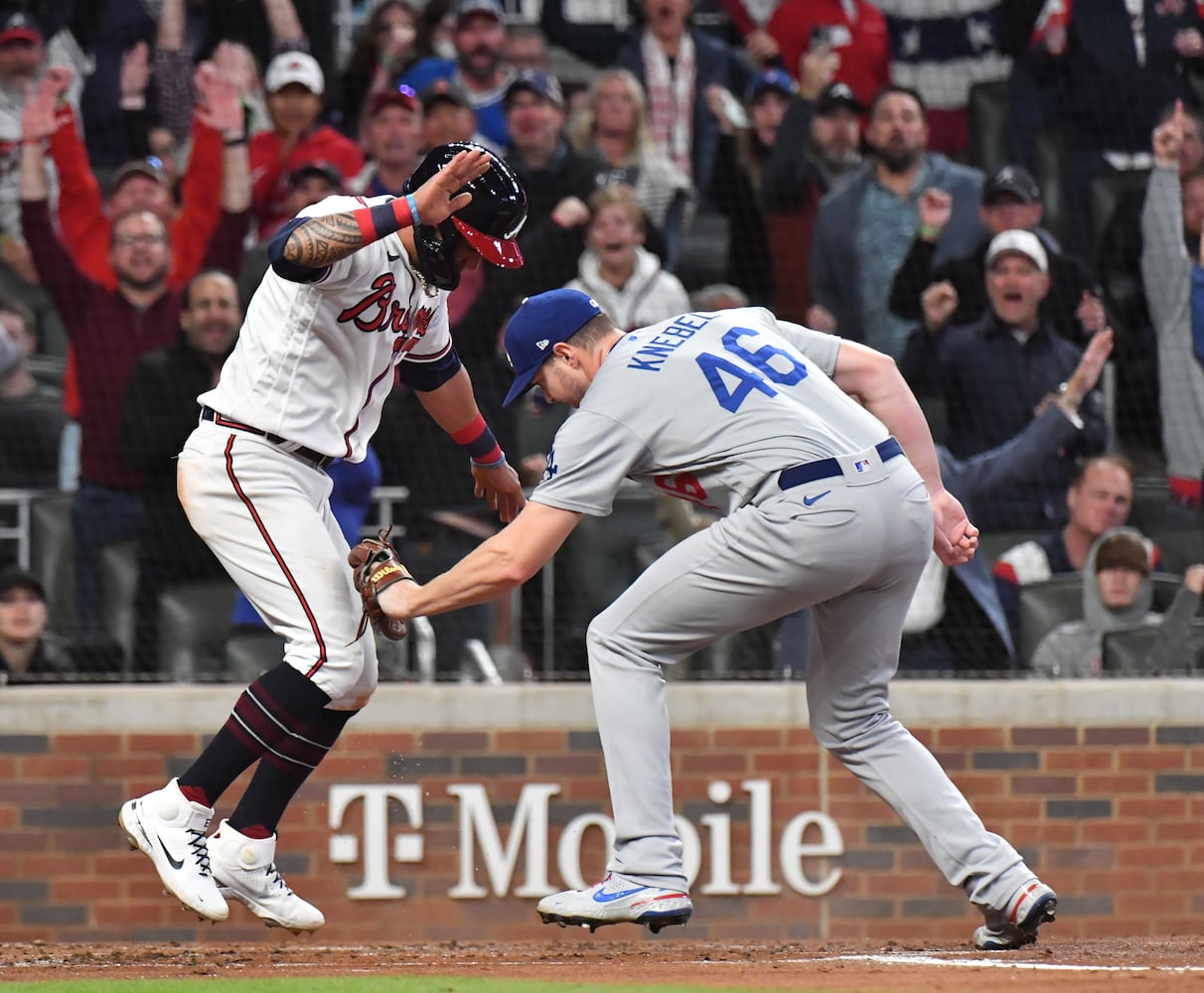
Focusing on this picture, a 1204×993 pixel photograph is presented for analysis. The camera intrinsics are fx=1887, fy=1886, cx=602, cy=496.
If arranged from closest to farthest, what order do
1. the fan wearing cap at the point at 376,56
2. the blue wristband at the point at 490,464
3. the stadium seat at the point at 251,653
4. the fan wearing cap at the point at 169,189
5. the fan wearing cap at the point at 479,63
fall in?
1. the blue wristband at the point at 490,464
2. the stadium seat at the point at 251,653
3. the fan wearing cap at the point at 169,189
4. the fan wearing cap at the point at 479,63
5. the fan wearing cap at the point at 376,56

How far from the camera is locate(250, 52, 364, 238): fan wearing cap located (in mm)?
8305

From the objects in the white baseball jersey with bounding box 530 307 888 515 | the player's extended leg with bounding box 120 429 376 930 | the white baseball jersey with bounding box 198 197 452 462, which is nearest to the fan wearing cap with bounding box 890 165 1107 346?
the white baseball jersey with bounding box 530 307 888 515

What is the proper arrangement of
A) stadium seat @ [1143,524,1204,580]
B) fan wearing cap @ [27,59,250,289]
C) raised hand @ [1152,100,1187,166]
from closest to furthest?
1. stadium seat @ [1143,524,1204,580]
2. fan wearing cap @ [27,59,250,289]
3. raised hand @ [1152,100,1187,166]

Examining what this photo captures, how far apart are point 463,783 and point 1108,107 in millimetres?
4532

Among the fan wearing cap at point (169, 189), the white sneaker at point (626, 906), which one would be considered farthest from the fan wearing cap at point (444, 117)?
the white sneaker at point (626, 906)

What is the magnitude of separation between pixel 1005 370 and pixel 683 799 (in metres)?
2.24

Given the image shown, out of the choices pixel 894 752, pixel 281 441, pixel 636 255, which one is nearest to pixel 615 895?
pixel 894 752

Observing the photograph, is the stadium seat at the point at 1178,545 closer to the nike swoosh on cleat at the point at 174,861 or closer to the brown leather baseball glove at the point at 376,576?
the brown leather baseball glove at the point at 376,576

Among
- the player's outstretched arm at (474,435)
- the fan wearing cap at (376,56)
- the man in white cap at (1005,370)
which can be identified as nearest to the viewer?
the player's outstretched arm at (474,435)

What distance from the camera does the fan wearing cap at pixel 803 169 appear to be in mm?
8062

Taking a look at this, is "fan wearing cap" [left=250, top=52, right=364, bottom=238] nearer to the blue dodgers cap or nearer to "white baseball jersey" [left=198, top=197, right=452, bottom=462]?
"white baseball jersey" [left=198, top=197, right=452, bottom=462]

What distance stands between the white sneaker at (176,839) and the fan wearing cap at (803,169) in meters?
4.08

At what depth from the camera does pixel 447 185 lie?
174 inches

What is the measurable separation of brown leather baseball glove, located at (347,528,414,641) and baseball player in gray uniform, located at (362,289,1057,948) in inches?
0.7
